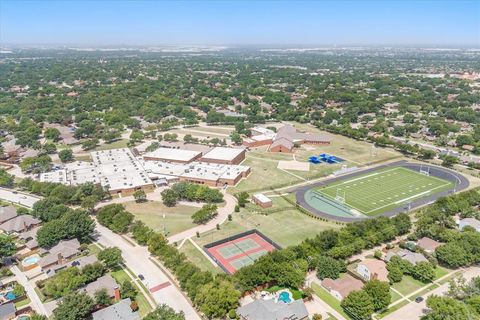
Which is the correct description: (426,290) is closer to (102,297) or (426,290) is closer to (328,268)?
(328,268)

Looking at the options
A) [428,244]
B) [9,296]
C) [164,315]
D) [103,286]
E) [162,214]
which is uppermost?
[164,315]

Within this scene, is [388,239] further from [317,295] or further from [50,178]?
[50,178]

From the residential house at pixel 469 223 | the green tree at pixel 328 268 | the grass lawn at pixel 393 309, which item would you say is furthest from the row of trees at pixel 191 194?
the residential house at pixel 469 223

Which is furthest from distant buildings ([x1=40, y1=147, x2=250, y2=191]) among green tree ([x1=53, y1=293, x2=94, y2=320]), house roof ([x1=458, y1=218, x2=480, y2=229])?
house roof ([x1=458, y1=218, x2=480, y2=229])

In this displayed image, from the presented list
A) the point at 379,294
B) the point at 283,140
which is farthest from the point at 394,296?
the point at 283,140

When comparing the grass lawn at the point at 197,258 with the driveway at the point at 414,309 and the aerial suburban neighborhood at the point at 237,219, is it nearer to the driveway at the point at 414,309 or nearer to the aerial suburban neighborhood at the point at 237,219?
the aerial suburban neighborhood at the point at 237,219

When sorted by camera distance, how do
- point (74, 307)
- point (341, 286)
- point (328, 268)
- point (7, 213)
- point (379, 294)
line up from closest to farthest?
point (74, 307), point (379, 294), point (341, 286), point (328, 268), point (7, 213)
